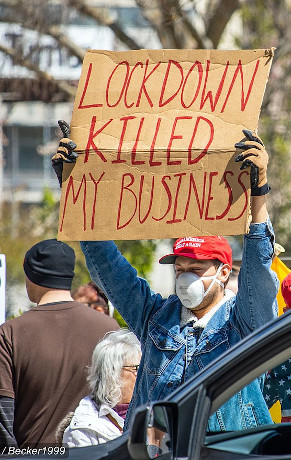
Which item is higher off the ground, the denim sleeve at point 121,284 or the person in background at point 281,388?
the denim sleeve at point 121,284

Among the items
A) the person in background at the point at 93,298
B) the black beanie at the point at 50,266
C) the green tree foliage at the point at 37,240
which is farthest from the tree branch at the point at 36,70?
the black beanie at the point at 50,266

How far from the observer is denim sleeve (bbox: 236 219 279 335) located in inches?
122

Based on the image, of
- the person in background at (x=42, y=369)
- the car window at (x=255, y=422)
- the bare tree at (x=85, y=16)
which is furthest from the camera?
the bare tree at (x=85, y=16)

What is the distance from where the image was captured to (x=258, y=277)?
312 cm

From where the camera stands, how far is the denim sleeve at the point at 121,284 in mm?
3500

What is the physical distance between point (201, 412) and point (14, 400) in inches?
76.3

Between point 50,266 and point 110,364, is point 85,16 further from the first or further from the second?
point 110,364

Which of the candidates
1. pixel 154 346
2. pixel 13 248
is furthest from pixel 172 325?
pixel 13 248

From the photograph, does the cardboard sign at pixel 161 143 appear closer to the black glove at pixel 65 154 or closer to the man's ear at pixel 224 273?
the black glove at pixel 65 154

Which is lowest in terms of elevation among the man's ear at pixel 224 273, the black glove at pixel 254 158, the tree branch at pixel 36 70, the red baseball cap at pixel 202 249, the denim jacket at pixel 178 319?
the denim jacket at pixel 178 319

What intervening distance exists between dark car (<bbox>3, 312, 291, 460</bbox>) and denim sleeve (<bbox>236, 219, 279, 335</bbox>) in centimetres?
72

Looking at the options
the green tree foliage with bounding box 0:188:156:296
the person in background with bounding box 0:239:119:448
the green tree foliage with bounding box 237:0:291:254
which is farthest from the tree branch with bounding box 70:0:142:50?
the person in background with bounding box 0:239:119:448

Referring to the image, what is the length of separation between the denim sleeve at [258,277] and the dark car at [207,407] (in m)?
0.72

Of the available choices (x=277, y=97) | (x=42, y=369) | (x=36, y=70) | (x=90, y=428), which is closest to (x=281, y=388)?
(x=90, y=428)
